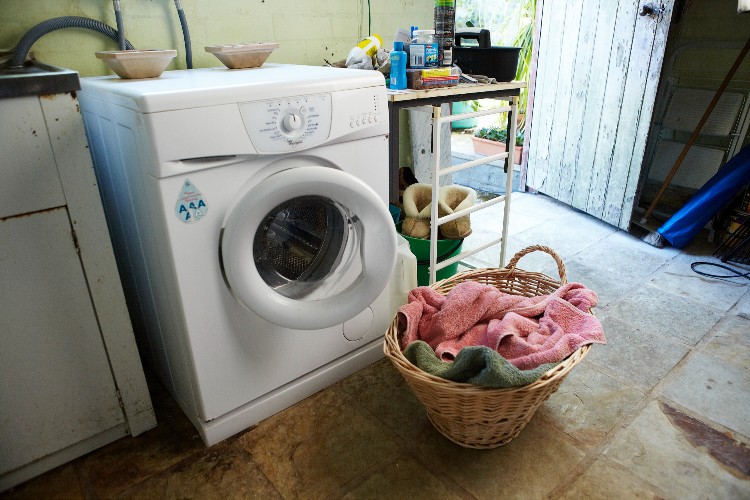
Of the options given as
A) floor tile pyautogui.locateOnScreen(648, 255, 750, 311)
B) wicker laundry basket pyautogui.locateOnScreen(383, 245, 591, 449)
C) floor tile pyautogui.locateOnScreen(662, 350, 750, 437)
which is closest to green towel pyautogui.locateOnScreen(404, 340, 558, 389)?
wicker laundry basket pyautogui.locateOnScreen(383, 245, 591, 449)

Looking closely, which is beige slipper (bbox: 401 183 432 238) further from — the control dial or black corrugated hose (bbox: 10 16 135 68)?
black corrugated hose (bbox: 10 16 135 68)

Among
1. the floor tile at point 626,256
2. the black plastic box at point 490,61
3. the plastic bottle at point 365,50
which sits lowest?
the floor tile at point 626,256

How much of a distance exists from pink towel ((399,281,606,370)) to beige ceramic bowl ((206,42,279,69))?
900 millimetres

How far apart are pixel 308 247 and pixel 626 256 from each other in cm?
180

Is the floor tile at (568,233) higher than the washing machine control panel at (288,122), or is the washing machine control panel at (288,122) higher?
the washing machine control panel at (288,122)

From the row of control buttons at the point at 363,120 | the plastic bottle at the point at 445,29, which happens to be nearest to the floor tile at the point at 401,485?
the row of control buttons at the point at 363,120

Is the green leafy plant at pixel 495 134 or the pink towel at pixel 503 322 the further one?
the green leafy plant at pixel 495 134

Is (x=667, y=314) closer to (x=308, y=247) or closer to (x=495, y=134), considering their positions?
(x=308, y=247)

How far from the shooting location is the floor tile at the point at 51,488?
1234 millimetres

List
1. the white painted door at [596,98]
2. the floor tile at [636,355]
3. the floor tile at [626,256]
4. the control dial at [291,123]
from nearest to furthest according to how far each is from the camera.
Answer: the control dial at [291,123] < the floor tile at [636,355] < the floor tile at [626,256] < the white painted door at [596,98]

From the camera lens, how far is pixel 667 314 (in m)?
1.95

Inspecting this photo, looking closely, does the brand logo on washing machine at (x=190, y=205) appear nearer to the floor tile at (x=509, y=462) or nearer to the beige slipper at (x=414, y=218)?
the floor tile at (x=509, y=462)

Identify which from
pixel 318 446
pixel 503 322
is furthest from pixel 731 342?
pixel 318 446

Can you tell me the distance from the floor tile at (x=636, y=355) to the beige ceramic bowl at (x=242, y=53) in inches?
59.2
